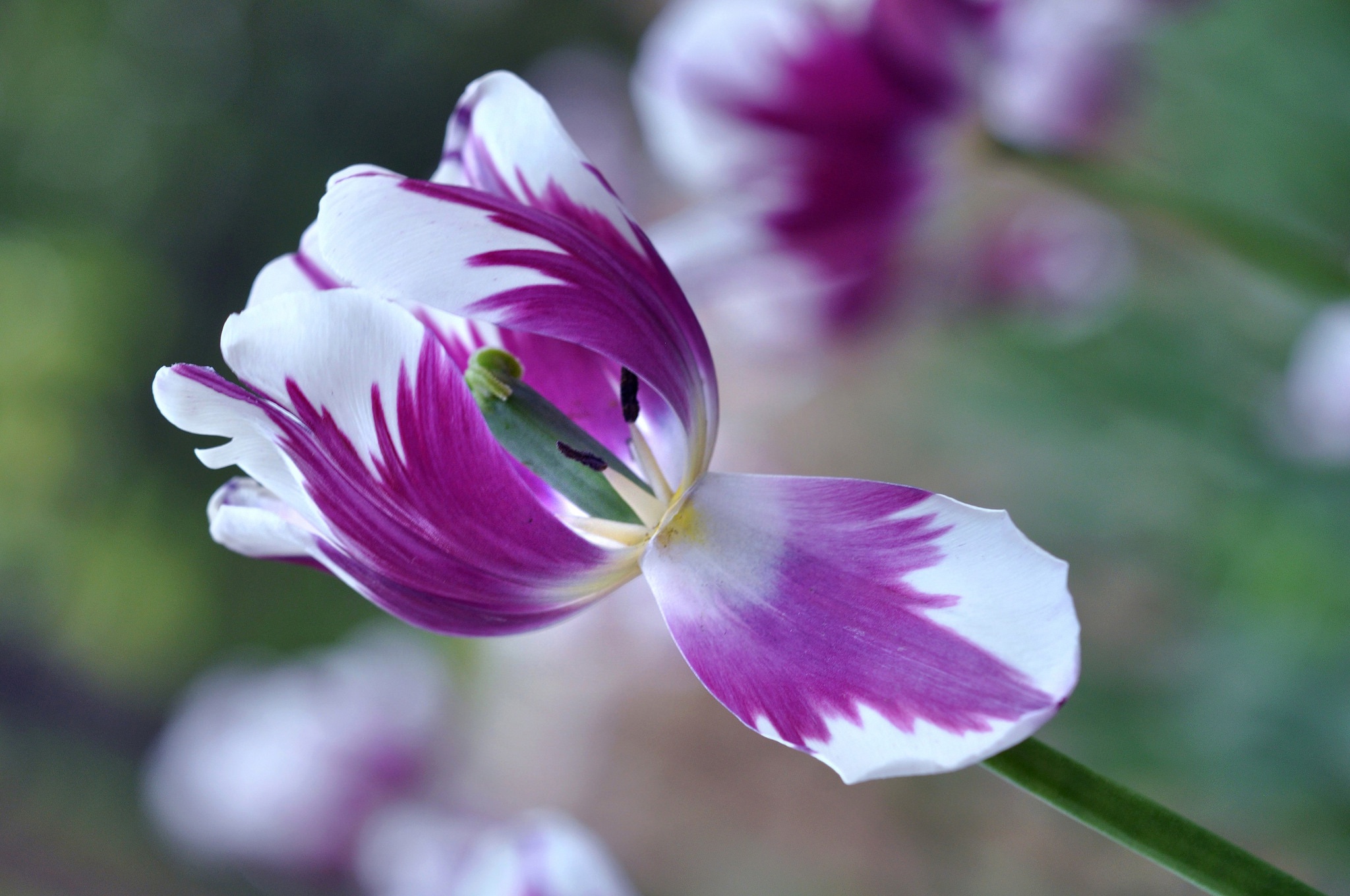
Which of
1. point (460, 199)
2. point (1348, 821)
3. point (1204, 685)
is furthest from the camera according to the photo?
point (1204, 685)

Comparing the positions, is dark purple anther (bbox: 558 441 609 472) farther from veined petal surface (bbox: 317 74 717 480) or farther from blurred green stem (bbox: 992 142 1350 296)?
blurred green stem (bbox: 992 142 1350 296)

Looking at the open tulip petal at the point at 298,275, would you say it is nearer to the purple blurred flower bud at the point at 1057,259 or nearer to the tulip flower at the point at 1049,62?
the tulip flower at the point at 1049,62

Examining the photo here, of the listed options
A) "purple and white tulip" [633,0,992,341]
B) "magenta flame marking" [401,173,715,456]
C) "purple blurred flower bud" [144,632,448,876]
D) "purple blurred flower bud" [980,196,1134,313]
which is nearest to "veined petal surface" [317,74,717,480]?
"magenta flame marking" [401,173,715,456]

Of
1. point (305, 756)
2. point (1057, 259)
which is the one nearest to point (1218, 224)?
point (1057, 259)

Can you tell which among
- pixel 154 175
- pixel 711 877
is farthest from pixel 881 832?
pixel 154 175

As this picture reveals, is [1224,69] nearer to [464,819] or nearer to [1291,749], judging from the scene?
[1291,749]

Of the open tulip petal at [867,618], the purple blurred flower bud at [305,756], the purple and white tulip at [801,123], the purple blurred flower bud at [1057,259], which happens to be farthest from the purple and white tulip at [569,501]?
the purple blurred flower bud at [305,756]

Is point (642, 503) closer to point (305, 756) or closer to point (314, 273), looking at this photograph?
point (314, 273)
